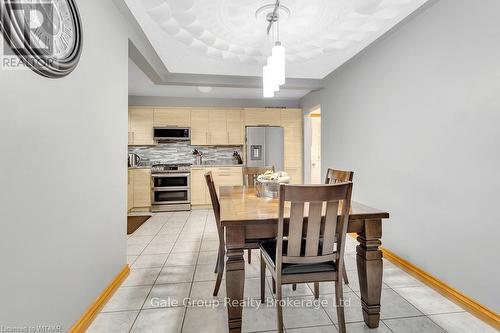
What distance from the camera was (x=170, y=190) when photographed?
4.94m

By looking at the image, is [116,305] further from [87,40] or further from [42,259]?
[87,40]

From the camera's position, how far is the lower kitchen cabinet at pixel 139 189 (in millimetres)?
4891

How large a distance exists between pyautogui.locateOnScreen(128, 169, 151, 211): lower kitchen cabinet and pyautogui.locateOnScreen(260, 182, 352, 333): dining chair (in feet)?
13.7

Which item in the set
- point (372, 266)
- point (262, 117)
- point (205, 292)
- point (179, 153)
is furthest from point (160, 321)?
point (262, 117)

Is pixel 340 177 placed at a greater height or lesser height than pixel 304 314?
greater

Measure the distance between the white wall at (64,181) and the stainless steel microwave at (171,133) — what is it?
296cm

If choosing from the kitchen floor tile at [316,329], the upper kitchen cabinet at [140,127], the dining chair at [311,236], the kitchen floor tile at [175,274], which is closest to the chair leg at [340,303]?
the dining chair at [311,236]

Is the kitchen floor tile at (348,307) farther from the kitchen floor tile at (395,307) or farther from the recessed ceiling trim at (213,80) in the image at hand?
the recessed ceiling trim at (213,80)

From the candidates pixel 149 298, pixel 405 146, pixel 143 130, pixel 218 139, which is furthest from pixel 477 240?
pixel 143 130

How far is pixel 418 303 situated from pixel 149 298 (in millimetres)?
2144

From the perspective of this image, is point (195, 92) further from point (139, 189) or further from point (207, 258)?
point (207, 258)

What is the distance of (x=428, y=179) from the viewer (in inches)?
83.0

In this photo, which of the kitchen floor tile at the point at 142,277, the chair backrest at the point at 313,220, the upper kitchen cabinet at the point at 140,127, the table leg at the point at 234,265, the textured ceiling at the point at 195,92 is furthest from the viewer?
the upper kitchen cabinet at the point at 140,127

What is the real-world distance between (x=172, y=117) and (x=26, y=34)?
420 centimetres
